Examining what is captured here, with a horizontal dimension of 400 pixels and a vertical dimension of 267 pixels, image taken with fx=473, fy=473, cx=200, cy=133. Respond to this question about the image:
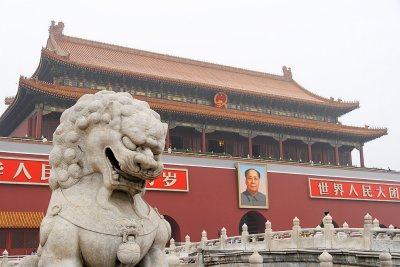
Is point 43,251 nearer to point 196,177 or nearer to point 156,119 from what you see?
point 156,119

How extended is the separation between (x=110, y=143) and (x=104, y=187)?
314 millimetres

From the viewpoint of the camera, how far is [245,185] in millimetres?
19891

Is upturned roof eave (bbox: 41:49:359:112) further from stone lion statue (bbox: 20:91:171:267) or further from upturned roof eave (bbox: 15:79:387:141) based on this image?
stone lion statue (bbox: 20:91:171:267)

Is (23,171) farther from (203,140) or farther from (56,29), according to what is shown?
(56,29)

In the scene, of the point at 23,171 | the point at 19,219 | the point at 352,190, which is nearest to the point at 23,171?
the point at 23,171

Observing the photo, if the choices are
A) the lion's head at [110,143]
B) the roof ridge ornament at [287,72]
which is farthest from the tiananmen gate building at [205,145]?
the lion's head at [110,143]

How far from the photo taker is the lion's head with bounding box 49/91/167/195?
128 inches

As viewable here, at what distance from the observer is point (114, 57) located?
2470 cm

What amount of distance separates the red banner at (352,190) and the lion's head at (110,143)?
1894cm

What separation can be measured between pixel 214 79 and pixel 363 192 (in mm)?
9797

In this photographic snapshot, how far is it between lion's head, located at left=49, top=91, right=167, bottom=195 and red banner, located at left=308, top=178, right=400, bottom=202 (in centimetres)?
1894

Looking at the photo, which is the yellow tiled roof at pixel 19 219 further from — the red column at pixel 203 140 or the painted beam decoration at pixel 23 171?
→ the red column at pixel 203 140

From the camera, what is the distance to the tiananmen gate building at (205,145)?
1602cm

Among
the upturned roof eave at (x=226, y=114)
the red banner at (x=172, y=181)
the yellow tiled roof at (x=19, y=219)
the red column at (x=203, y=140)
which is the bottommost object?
the yellow tiled roof at (x=19, y=219)
